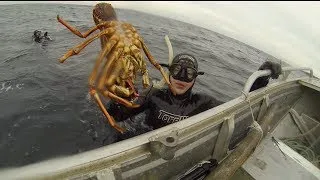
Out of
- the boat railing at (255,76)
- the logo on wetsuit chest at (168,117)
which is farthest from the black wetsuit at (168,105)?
the boat railing at (255,76)

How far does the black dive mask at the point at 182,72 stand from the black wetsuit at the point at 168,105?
440 millimetres

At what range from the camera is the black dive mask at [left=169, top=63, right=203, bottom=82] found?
4273 mm

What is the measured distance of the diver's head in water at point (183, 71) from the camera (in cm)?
429

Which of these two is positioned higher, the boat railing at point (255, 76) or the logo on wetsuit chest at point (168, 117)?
the boat railing at point (255, 76)

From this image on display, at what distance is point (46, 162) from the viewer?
7.16 feet

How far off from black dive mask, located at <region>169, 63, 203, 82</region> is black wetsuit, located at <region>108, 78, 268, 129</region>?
440 mm

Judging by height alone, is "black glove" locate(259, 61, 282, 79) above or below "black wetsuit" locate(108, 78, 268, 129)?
above

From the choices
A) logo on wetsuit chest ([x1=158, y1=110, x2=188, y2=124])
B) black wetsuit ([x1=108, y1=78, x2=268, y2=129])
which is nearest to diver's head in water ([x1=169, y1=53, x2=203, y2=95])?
black wetsuit ([x1=108, y1=78, x2=268, y2=129])

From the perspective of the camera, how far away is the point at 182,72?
429cm

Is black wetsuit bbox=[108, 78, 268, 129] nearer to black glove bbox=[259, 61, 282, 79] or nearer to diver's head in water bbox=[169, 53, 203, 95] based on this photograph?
diver's head in water bbox=[169, 53, 203, 95]

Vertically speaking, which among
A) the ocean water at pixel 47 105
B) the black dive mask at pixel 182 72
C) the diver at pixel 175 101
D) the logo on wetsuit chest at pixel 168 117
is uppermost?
the black dive mask at pixel 182 72

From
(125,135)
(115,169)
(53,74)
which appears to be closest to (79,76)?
(53,74)

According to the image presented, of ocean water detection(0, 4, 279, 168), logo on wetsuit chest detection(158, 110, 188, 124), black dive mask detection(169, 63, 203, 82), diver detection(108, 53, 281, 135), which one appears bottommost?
ocean water detection(0, 4, 279, 168)

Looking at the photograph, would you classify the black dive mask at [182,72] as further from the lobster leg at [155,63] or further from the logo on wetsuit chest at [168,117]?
the logo on wetsuit chest at [168,117]
